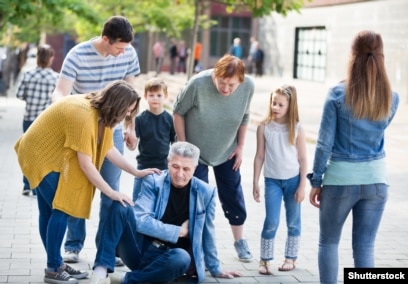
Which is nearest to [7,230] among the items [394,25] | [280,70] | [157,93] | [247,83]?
[157,93]

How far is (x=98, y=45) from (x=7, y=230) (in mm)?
2188

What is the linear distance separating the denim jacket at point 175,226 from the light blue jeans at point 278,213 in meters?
0.56

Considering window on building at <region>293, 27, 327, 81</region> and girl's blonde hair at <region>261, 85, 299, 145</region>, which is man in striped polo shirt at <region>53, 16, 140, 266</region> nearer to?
girl's blonde hair at <region>261, 85, 299, 145</region>

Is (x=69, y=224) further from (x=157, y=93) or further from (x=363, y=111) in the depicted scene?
(x=363, y=111)

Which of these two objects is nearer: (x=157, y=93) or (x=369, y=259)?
(x=369, y=259)

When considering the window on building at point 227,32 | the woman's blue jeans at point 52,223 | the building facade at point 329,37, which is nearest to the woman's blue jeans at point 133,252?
the woman's blue jeans at point 52,223

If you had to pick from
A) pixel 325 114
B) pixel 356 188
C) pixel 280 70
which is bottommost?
pixel 280 70

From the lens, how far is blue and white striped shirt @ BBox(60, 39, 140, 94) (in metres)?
6.79

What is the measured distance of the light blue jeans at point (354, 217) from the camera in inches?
212

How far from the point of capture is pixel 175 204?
6277 mm

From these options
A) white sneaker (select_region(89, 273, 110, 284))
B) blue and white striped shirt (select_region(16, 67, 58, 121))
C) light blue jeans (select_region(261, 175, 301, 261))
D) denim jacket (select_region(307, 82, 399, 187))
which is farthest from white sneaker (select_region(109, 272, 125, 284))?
blue and white striped shirt (select_region(16, 67, 58, 121))

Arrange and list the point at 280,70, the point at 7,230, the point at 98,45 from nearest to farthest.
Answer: the point at 98,45
the point at 7,230
the point at 280,70

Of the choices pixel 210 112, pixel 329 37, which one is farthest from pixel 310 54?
pixel 210 112

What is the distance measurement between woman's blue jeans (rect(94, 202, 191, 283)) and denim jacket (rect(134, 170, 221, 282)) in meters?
0.11
